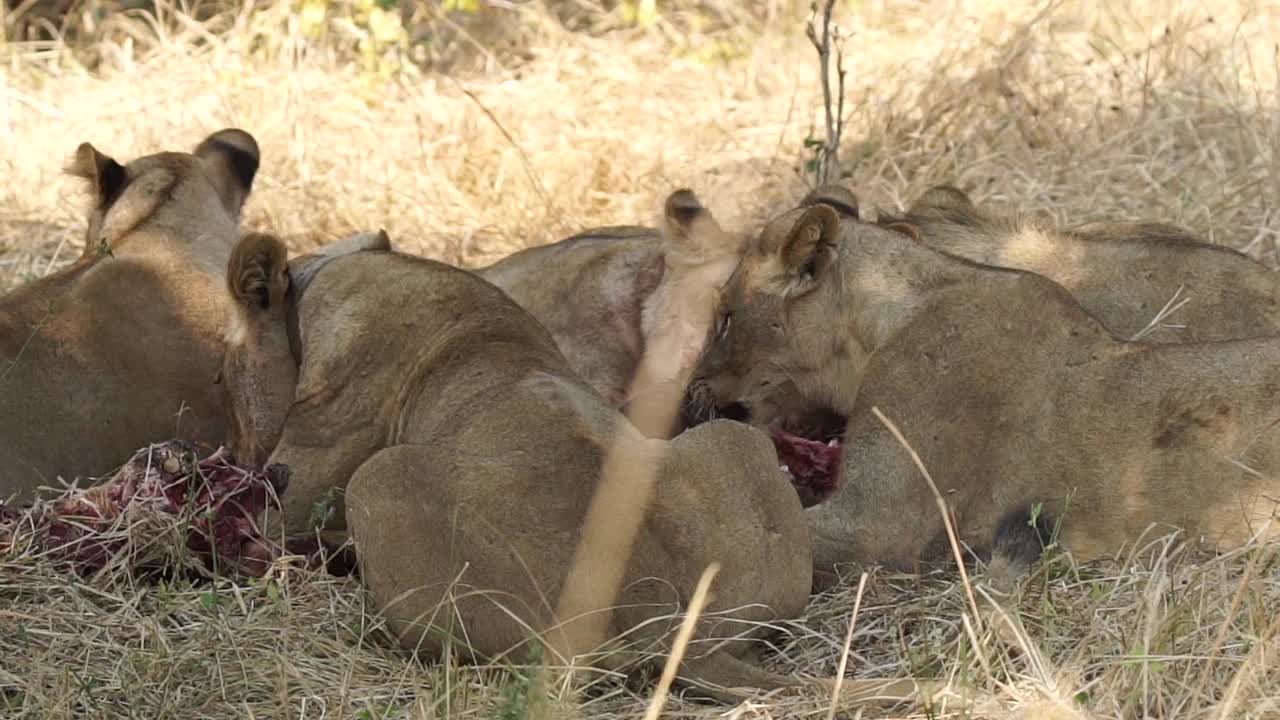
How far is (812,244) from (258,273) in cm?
163

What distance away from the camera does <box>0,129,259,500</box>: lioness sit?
591cm

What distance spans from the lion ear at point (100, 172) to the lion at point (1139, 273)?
2558 mm

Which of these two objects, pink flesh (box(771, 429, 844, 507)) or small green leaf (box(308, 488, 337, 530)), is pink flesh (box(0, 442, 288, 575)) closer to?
small green leaf (box(308, 488, 337, 530))

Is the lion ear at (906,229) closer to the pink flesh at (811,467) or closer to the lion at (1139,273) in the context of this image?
the lion at (1139,273)

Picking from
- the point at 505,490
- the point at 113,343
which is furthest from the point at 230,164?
the point at 505,490

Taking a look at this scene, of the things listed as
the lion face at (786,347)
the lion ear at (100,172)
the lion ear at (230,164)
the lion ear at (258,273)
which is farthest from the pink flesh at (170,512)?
the lion ear at (230,164)

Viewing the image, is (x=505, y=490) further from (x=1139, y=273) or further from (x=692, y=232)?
(x=1139, y=273)

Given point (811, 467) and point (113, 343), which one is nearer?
point (811, 467)

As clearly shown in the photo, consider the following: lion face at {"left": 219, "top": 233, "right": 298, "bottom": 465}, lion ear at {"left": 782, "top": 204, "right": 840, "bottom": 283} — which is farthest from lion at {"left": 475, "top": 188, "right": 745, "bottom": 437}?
lion face at {"left": 219, "top": 233, "right": 298, "bottom": 465}

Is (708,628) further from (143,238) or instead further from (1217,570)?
(143,238)

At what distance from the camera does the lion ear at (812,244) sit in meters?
5.21

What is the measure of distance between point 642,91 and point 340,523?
5692 mm

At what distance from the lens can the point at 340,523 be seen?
525 centimetres

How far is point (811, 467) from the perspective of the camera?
17.9ft
